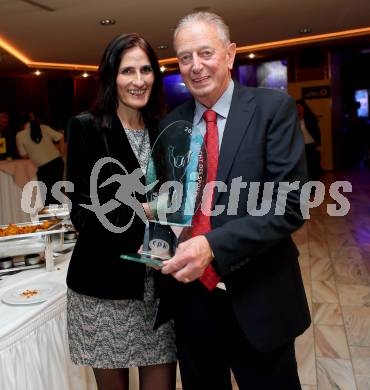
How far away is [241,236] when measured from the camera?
3.72 feet

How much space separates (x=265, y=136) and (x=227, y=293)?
428 mm

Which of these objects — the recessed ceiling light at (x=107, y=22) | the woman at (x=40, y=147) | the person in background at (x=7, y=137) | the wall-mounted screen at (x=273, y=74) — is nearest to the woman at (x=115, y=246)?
the woman at (x=40, y=147)

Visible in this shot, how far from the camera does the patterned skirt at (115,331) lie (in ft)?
4.87

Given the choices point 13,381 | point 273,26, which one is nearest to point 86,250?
point 13,381

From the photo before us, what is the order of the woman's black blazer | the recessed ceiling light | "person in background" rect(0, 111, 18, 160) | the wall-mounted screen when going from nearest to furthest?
the woman's black blazer, the recessed ceiling light, "person in background" rect(0, 111, 18, 160), the wall-mounted screen

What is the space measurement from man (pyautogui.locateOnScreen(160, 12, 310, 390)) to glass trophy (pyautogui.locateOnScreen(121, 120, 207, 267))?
0.06 meters

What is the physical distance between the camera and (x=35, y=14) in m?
6.05

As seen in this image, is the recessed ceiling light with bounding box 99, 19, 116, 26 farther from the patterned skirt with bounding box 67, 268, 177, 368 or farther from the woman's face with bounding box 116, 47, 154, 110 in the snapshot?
the patterned skirt with bounding box 67, 268, 177, 368

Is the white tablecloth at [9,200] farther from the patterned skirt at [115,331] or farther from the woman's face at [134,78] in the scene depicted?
the woman's face at [134,78]

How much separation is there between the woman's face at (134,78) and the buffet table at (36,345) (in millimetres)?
742

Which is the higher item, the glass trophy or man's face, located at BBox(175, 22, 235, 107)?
man's face, located at BBox(175, 22, 235, 107)

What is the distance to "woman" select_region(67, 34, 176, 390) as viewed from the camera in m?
1.42

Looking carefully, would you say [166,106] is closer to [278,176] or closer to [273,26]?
[278,176]

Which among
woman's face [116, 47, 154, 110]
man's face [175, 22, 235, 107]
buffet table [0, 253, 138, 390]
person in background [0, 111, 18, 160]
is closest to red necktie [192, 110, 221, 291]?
man's face [175, 22, 235, 107]
